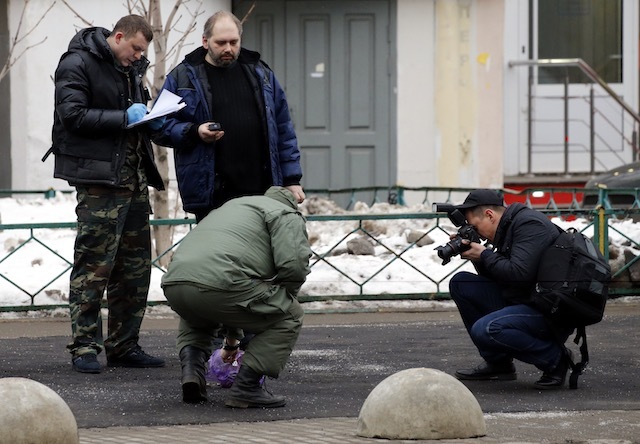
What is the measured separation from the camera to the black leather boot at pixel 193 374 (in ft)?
25.8

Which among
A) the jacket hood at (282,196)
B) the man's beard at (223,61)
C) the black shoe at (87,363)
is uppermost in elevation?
the man's beard at (223,61)

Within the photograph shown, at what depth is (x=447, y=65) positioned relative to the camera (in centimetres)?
1917

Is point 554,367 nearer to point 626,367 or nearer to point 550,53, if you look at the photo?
point 626,367

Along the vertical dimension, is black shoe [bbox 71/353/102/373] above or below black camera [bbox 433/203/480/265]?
below

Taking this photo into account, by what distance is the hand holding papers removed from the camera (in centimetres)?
864

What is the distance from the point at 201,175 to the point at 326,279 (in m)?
4.60

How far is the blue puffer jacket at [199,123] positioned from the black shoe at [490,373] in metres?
1.55

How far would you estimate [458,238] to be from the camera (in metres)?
8.54

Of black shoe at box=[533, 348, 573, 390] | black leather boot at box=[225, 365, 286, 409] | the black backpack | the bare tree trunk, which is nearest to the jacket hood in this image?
black leather boot at box=[225, 365, 286, 409]

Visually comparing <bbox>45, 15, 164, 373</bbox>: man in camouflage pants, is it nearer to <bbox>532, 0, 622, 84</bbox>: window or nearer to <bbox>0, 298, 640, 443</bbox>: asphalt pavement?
<bbox>0, 298, 640, 443</bbox>: asphalt pavement

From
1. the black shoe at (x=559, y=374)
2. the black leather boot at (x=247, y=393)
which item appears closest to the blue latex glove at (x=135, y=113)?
the black leather boot at (x=247, y=393)

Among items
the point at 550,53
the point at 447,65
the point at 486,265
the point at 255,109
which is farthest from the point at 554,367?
the point at 550,53

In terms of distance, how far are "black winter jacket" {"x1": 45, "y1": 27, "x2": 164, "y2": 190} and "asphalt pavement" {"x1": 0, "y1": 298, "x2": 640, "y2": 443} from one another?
4.04ft

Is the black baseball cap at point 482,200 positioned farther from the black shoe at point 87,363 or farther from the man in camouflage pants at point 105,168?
the black shoe at point 87,363
